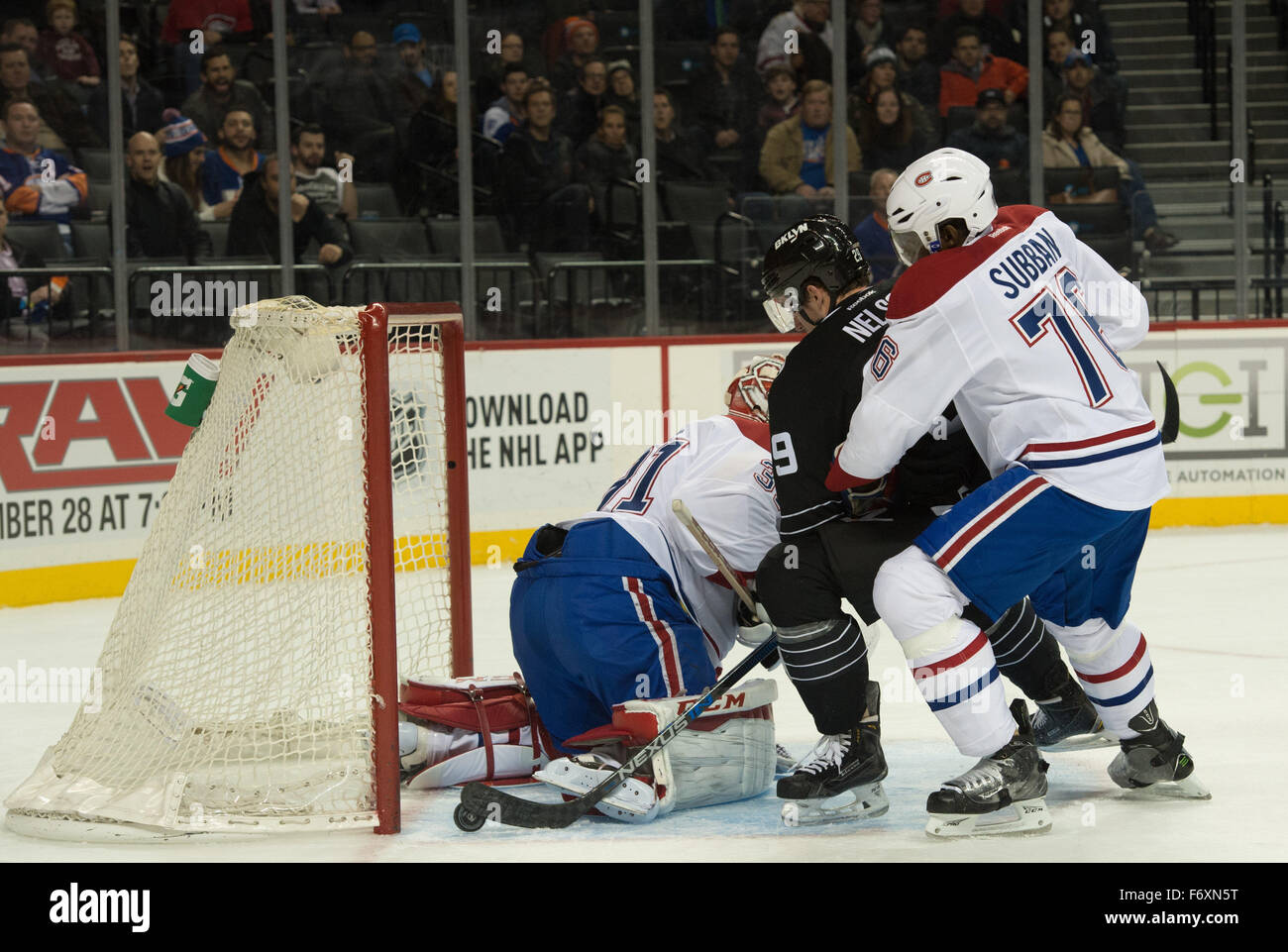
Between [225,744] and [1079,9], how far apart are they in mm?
5978

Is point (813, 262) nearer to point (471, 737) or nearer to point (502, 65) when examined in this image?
point (471, 737)

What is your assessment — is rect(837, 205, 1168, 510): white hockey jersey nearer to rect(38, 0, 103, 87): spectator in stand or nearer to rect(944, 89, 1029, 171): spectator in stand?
rect(38, 0, 103, 87): spectator in stand

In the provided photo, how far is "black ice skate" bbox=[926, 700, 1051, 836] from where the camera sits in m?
2.66

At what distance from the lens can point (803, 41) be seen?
724cm

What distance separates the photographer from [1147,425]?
275 centimetres

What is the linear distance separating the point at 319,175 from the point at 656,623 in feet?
14.0

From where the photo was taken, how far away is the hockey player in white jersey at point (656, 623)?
290 centimetres

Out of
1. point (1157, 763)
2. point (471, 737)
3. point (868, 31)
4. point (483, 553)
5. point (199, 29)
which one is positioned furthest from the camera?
point (868, 31)

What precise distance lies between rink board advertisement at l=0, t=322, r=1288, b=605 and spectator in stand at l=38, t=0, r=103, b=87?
47.4 inches

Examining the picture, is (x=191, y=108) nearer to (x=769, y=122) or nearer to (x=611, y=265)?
(x=611, y=265)

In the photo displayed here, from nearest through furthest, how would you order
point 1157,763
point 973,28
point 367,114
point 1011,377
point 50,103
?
point 1011,377
point 1157,763
point 50,103
point 367,114
point 973,28

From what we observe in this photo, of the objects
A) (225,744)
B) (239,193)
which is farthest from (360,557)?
(239,193)

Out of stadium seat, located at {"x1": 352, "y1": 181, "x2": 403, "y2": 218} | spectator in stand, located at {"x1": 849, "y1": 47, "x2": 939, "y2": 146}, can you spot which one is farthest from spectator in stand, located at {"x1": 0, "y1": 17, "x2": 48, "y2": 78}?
spectator in stand, located at {"x1": 849, "y1": 47, "x2": 939, "y2": 146}

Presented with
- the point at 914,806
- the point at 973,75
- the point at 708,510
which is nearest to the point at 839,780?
the point at 914,806
